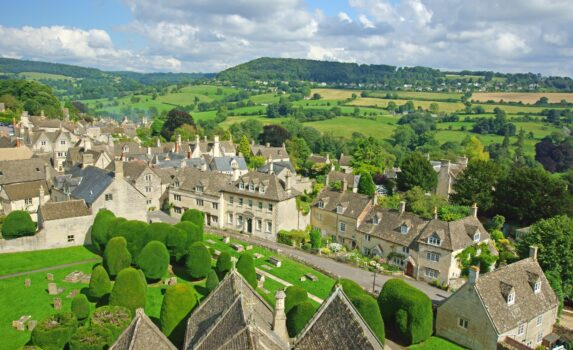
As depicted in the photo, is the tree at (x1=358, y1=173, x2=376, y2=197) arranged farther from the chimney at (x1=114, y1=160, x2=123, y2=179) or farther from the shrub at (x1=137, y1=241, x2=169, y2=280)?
the shrub at (x1=137, y1=241, x2=169, y2=280)

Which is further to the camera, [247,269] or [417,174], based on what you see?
[417,174]

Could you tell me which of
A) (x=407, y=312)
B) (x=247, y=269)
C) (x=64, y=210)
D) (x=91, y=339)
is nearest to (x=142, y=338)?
(x=91, y=339)

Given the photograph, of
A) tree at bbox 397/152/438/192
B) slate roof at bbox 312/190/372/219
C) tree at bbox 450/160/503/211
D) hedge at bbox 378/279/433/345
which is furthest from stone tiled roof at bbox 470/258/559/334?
tree at bbox 397/152/438/192

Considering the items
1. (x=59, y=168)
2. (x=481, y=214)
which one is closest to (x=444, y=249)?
(x=481, y=214)

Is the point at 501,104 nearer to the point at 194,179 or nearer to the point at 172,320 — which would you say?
the point at 194,179

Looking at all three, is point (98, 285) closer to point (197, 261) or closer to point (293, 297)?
point (197, 261)
